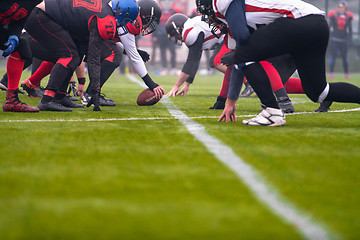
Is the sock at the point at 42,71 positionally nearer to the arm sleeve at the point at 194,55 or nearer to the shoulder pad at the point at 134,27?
the shoulder pad at the point at 134,27

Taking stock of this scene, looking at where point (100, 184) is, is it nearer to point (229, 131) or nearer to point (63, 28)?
point (229, 131)

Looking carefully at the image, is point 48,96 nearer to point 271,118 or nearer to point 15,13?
point 15,13

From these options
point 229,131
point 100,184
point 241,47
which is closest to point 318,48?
point 241,47

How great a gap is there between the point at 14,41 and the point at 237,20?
78.1 inches

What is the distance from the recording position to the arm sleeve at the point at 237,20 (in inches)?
144

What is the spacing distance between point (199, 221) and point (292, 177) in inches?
27.5

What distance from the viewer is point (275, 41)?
369cm

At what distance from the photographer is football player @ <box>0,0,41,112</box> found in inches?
168

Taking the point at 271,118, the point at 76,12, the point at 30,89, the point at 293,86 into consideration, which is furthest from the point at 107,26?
the point at 30,89

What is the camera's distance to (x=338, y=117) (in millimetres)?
4570

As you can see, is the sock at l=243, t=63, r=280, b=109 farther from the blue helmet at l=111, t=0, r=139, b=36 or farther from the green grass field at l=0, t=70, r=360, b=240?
the blue helmet at l=111, t=0, r=139, b=36

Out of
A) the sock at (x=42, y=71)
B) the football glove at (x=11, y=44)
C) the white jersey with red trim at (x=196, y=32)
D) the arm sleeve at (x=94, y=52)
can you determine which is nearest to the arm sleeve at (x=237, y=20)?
the arm sleeve at (x=94, y=52)

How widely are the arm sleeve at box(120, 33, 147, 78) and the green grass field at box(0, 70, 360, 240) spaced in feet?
6.30

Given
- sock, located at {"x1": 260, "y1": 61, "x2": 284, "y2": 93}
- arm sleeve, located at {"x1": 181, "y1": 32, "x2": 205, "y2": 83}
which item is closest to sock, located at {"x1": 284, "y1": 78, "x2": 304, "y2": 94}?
sock, located at {"x1": 260, "y1": 61, "x2": 284, "y2": 93}
